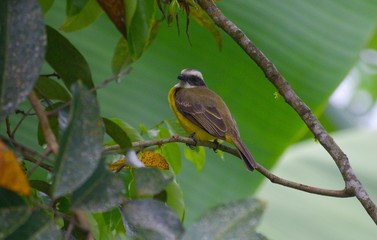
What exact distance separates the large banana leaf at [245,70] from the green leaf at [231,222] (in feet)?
6.97

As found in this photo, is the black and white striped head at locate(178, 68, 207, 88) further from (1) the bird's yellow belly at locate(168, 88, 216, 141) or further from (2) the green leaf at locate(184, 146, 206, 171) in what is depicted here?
(2) the green leaf at locate(184, 146, 206, 171)

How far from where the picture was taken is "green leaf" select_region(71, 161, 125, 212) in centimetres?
116

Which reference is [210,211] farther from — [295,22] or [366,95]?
[366,95]

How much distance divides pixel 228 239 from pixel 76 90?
12.1 inches

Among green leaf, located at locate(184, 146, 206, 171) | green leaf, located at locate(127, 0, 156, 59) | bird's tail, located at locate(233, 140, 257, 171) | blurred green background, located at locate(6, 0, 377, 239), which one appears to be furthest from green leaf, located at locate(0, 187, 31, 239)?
blurred green background, located at locate(6, 0, 377, 239)

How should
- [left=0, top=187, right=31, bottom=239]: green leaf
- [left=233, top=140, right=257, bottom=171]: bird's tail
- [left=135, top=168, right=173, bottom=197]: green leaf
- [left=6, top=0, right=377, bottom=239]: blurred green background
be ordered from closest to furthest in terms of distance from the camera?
[left=0, top=187, right=31, bottom=239]: green leaf
[left=135, top=168, right=173, bottom=197]: green leaf
[left=233, top=140, right=257, bottom=171]: bird's tail
[left=6, top=0, right=377, bottom=239]: blurred green background

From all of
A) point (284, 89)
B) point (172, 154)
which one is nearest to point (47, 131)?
point (284, 89)

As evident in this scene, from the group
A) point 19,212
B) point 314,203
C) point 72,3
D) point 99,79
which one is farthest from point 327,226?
point 19,212

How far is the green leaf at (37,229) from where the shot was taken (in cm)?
115

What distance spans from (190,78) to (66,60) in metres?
1.91

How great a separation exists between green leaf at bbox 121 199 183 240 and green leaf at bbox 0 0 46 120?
25 cm

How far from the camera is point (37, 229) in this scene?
115 cm

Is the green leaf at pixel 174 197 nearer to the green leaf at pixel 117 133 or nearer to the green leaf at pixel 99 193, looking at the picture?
the green leaf at pixel 117 133

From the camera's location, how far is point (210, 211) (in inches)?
45.1
